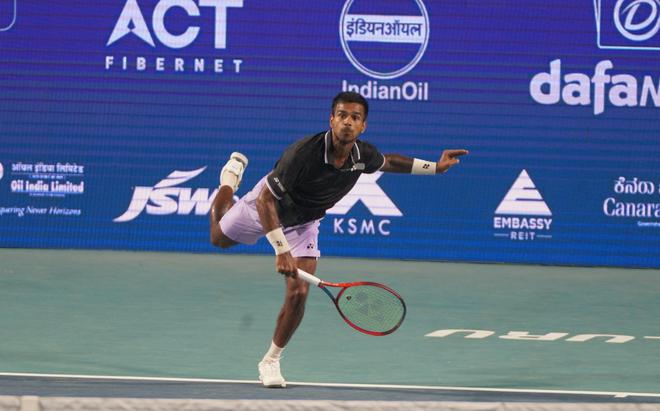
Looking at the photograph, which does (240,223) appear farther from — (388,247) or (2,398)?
(388,247)

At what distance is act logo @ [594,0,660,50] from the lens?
14.6 m

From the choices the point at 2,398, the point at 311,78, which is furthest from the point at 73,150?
the point at 2,398

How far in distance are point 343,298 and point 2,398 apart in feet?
8.74

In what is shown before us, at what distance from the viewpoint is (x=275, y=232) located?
764cm

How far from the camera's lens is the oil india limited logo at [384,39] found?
14586 millimetres

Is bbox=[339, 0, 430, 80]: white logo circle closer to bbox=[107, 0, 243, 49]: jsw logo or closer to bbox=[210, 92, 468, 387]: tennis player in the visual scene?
bbox=[107, 0, 243, 49]: jsw logo

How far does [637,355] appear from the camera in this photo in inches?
376

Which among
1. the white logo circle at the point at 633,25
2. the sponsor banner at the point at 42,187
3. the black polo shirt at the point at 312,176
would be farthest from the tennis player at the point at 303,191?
the white logo circle at the point at 633,25

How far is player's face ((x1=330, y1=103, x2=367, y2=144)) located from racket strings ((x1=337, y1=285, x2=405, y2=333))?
885 millimetres

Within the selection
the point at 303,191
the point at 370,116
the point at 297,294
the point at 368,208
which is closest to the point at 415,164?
the point at 303,191

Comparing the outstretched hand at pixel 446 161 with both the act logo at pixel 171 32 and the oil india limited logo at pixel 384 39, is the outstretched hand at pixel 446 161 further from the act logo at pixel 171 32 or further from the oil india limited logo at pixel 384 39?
the act logo at pixel 171 32

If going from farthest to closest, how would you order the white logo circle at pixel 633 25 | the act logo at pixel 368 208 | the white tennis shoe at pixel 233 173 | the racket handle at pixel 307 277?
the act logo at pixel 368 208 → the white logo circle at pixel 633 25 → the white tennis shoe at pixel 233 173 → the racket handle at pixel 307 277

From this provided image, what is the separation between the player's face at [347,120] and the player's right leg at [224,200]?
1.47m

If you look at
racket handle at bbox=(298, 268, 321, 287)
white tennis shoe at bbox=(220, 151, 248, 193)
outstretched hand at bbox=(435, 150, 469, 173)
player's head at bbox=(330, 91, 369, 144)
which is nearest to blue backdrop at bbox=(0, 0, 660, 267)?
white tennis shoe at bbox=(220, 151, 248, 193)
